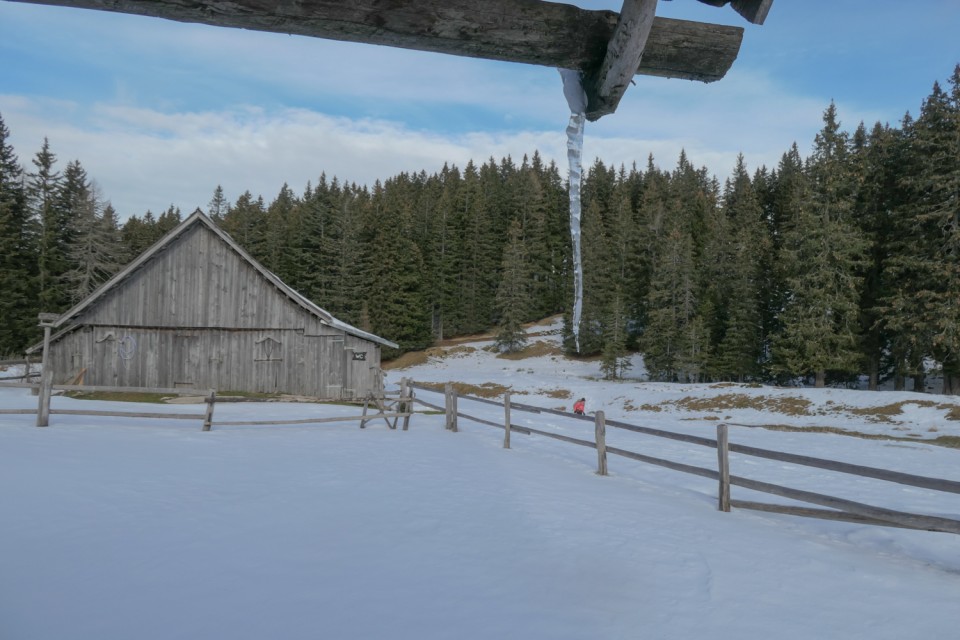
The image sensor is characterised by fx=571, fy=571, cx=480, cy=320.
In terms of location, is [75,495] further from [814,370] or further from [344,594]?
[814,370]

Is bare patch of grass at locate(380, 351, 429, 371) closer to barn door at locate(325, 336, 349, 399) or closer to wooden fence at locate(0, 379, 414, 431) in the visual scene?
barn door at locate(325, 336, 349, 399)

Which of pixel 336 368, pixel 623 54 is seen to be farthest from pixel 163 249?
pixel 623 54

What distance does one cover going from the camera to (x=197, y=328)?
23781 millimetres

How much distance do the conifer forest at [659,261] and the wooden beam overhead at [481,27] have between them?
33687 millimetres

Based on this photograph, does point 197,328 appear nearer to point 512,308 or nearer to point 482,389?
point 482,389

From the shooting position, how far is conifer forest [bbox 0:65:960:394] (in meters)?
32.2

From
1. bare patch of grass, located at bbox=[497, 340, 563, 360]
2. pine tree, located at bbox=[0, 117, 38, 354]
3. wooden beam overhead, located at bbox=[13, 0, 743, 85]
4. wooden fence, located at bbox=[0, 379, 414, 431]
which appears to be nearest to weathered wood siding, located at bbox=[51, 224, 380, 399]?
wooden fence, located at bbox=[0, 379, 414, 431]

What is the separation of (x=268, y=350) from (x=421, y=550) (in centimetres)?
2021

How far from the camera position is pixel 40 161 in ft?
149

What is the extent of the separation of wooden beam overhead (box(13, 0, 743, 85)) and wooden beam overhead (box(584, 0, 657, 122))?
13cm

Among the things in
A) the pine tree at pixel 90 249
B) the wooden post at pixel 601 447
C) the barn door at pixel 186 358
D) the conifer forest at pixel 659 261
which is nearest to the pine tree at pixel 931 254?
the conifer forest at pixel 659 261

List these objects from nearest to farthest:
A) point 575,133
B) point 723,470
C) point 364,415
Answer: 1. point 575,133
2. point 723,470
3. point 364,415

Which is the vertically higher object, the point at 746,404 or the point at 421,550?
the point at 421,550

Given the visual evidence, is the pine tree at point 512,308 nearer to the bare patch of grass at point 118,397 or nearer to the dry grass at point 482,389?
the dry grass at point 482,389
